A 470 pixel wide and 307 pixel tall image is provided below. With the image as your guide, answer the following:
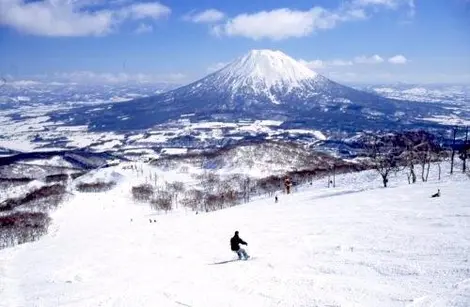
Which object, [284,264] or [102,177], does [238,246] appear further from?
[102,177]

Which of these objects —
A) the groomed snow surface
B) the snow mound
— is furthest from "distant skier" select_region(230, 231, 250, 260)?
the snow mound

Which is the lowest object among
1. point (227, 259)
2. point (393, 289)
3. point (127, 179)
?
point (127, 179)

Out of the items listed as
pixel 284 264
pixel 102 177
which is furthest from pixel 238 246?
pixel 102 177

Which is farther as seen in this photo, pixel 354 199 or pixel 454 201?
pixel 354 199

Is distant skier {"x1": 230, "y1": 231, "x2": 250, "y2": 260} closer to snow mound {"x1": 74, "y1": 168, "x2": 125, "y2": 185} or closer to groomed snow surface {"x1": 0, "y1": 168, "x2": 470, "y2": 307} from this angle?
groomed snow surface {"x1": 0, "y1": 168, "x2": 470, "y2": 307}

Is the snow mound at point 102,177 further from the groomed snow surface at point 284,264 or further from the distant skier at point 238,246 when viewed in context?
the distant skier at point 238,246

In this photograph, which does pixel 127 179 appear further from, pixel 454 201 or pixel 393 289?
pixel 393 289

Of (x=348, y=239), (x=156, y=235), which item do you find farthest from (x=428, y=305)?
(x=156, y=235)
